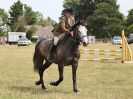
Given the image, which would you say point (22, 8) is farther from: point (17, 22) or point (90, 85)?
point (90, 85)

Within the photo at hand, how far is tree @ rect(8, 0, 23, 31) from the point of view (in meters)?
134

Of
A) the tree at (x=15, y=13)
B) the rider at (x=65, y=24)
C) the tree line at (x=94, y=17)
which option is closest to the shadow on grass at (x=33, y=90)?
the rider at (x=65, y=24)

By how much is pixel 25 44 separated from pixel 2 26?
218 ft

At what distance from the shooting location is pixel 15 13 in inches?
5290

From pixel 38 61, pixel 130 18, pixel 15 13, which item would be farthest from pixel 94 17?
pixel 38 61

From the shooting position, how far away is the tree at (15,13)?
133875 mm

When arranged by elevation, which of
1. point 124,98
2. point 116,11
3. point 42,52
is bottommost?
point 124,98

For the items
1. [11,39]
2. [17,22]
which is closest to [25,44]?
[11,39]

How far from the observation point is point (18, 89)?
514 inches

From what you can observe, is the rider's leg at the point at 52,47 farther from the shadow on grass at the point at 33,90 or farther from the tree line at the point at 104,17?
the tree line at the point at 104,17

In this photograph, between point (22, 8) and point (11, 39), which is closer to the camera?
point (11, 39)

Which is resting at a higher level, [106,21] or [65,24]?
[106,21]

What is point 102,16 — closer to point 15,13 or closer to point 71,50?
point 15,13

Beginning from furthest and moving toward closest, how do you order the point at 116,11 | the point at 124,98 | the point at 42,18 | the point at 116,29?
the point at 42,18 → the point at 116,11 → the point at 116,29 → the point at 124,98
